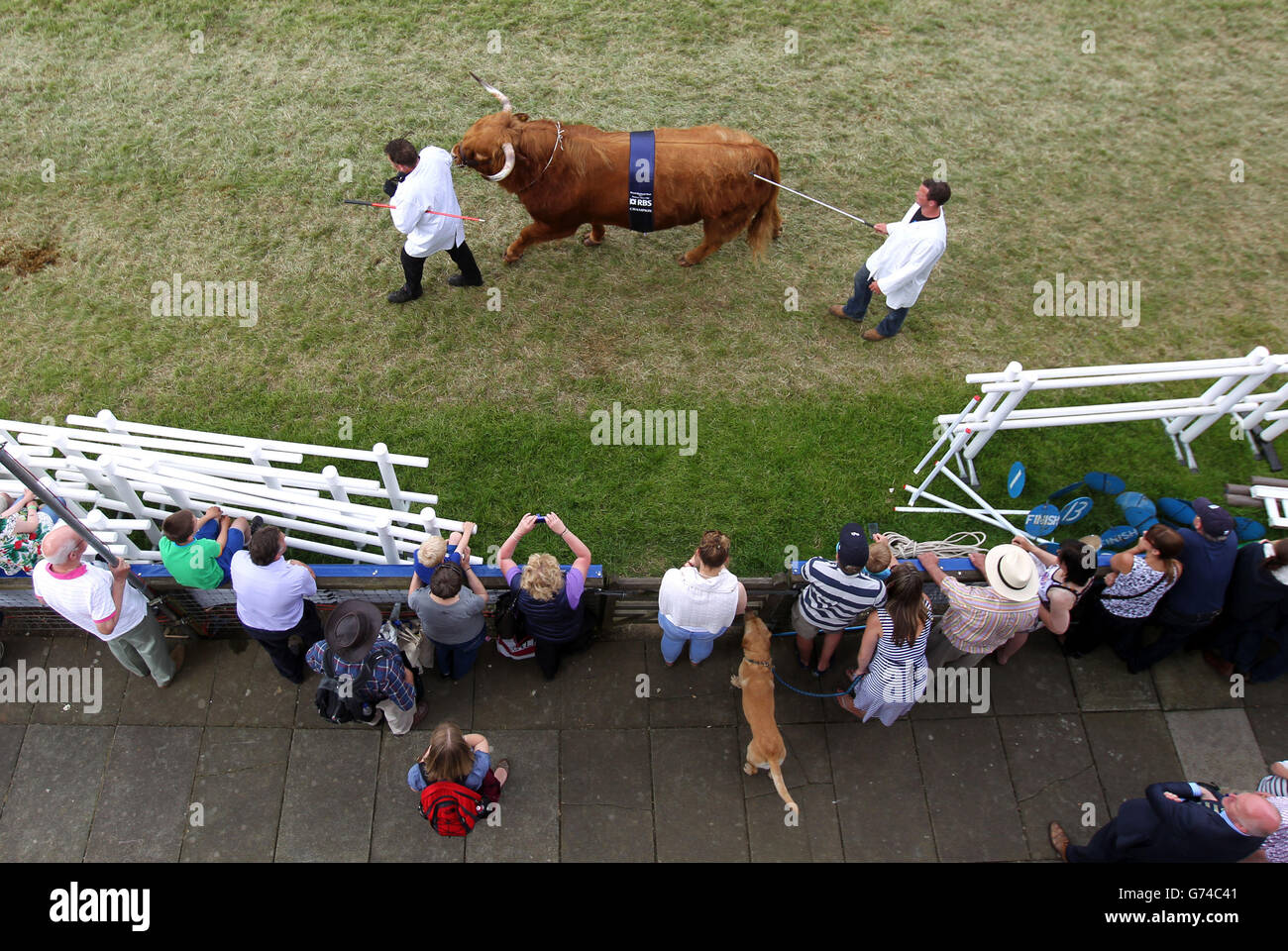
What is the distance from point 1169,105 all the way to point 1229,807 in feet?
28.2

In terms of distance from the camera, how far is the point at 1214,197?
8336 mm

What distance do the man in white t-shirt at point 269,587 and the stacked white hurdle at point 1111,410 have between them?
4412 millimetres

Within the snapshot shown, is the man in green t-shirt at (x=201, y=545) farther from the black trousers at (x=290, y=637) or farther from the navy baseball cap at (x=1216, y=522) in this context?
the navy baseball cap at (x=1216, y=522)

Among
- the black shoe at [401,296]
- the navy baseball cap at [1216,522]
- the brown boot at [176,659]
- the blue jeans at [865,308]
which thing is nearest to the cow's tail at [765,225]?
the blue jeans at [865,308]

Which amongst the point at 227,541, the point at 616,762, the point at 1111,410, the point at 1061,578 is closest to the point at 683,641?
the point at 616,762

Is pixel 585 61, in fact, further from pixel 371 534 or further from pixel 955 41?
pixel 371 534

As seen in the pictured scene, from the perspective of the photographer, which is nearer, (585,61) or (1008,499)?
(1008,499)

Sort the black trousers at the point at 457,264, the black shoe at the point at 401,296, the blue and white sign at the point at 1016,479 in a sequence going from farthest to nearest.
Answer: the black shoe at the point at 401,296, the black trousers at the point at 457,264, the blue and white sign at the point at 1016,479

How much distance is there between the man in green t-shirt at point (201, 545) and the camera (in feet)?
14.9

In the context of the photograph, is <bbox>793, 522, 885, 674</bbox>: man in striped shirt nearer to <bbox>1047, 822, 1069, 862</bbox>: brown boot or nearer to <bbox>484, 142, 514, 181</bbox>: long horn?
<bbox>1047, 822, 1069, 862</bbox>: brown boot

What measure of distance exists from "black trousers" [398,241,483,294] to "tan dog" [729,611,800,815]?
14.6 feet

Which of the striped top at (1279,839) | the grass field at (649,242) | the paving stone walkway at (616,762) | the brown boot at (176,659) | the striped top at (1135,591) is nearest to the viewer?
the striped top at (1279,839)

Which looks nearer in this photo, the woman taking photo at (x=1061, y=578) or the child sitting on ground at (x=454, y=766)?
the child sitting on ground at (x=454, y=766)

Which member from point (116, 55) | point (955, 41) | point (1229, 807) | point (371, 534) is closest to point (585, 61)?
point (955, 41)
